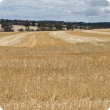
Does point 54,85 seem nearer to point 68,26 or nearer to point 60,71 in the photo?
point 60,71

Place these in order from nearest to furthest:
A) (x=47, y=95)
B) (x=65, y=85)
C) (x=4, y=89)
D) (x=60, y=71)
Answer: (x=47, y=95), (x=4, y=89), (x=65, y=85), (x=60, y=71)

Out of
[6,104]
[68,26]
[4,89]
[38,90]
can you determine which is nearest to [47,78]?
[38,90]

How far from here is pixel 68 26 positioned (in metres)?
142

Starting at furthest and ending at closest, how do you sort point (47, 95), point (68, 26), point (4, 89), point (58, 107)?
point (68, 26)
point (4, 89)
point (47, 95)
point (58, 107)

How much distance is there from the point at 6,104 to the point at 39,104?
110 centimetres

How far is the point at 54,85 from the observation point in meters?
7.48

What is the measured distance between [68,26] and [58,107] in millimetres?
139040

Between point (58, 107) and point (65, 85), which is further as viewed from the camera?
point (65, 85)

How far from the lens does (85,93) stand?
6.76 m

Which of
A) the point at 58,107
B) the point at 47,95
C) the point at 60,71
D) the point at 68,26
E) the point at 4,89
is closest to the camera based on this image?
the point at 58,107

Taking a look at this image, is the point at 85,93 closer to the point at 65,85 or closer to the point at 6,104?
the point at 65,85

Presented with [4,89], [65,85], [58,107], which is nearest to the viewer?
[58,107]

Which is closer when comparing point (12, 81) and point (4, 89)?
point (4, 89)

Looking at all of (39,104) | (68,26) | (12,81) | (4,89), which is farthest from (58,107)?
(68,26)
